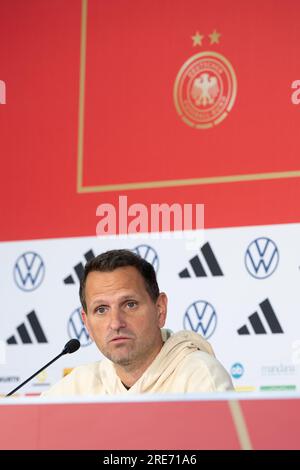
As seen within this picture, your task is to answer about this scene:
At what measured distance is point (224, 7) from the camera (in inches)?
140

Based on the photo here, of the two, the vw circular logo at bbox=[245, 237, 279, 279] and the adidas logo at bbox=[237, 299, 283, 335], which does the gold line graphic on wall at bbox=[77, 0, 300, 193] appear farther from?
the adidas logo at bbox=[237, 299, 283, 335]

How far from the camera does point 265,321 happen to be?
10.7 ft

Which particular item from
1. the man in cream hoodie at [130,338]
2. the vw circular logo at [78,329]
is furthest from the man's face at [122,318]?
the vw circular logo at [78,329]

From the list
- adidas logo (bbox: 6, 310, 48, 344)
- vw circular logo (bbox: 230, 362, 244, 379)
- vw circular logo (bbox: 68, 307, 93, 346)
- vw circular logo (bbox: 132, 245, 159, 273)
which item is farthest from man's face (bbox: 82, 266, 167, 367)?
adidas logo (bbox: 6, 310, 48, 344)

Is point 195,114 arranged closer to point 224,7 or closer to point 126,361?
point 224,7

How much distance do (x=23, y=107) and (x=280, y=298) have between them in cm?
160

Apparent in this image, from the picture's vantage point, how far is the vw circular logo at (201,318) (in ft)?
11.1

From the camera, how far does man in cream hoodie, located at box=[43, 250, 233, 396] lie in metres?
2.13

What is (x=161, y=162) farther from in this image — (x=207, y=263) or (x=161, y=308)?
(x=161, y=308)

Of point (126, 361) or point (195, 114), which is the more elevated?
point (195, 114)

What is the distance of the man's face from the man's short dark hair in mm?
15

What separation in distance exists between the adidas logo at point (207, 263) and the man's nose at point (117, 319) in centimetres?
118
